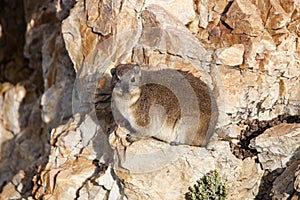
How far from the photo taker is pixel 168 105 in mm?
9680

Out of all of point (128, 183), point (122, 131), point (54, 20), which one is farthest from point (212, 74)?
point (54, 20)

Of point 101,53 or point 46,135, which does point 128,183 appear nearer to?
point 101,53

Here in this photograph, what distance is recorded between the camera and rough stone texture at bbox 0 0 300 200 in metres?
10.2

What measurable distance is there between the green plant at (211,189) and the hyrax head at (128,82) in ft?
7.45

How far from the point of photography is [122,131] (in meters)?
10.5

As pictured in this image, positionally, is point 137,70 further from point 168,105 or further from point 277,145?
point 277,145

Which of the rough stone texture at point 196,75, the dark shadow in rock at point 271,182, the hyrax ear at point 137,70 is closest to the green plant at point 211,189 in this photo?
the rough stone texture at point 196,75

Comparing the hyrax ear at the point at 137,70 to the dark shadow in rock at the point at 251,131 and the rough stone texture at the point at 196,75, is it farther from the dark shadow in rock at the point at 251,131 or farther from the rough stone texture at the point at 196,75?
the dark shadow in rock at the point at 251,131

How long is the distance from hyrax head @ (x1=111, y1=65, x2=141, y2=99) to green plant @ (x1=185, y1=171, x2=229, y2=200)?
7.45ft

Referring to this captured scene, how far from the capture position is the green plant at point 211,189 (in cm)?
995

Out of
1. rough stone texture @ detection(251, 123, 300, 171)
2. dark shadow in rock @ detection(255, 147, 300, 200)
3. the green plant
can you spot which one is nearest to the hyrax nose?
the green plant

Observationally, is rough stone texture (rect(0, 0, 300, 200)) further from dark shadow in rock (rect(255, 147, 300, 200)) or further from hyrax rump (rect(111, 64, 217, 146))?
hyrax rump (rect(111, 64, 217, 146))

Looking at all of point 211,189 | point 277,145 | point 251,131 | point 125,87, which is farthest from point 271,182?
point 125,87

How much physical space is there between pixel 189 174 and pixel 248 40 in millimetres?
3265
